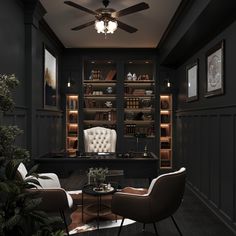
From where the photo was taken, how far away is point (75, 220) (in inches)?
157

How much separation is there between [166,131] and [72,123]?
2549 mm

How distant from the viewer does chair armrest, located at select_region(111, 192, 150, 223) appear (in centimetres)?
302

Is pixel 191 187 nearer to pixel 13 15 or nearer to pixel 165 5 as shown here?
pixel 165 5

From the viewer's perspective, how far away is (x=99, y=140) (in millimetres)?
6273

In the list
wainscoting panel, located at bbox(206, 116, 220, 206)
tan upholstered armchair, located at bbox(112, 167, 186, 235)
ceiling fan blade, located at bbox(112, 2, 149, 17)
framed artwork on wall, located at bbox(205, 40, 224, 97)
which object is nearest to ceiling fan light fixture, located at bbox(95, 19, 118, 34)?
ceiling fan blade, located at bbox(112, 2, 149, 17)

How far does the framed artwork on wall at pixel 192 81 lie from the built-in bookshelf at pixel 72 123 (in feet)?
10.2

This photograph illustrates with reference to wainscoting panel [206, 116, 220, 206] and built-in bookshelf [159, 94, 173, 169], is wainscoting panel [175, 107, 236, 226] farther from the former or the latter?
built-in bookshelf [159, 94, 173, 169]

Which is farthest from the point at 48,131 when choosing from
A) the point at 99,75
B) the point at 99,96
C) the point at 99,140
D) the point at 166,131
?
the point at 166,131

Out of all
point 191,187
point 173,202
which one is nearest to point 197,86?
point 191,187

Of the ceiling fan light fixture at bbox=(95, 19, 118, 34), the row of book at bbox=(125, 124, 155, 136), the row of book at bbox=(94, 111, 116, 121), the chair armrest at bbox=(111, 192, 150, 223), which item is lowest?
the chair armrest at bbox=(111, 192, 150, 223)

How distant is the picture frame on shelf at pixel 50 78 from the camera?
18.9 ft

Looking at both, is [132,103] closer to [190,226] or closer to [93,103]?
[93,103]

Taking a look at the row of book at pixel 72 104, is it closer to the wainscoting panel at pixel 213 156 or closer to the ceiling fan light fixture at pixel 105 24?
the wainscoting panel at pixel 213 156

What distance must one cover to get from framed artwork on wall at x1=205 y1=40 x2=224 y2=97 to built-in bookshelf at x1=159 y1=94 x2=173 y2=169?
9.64ft
